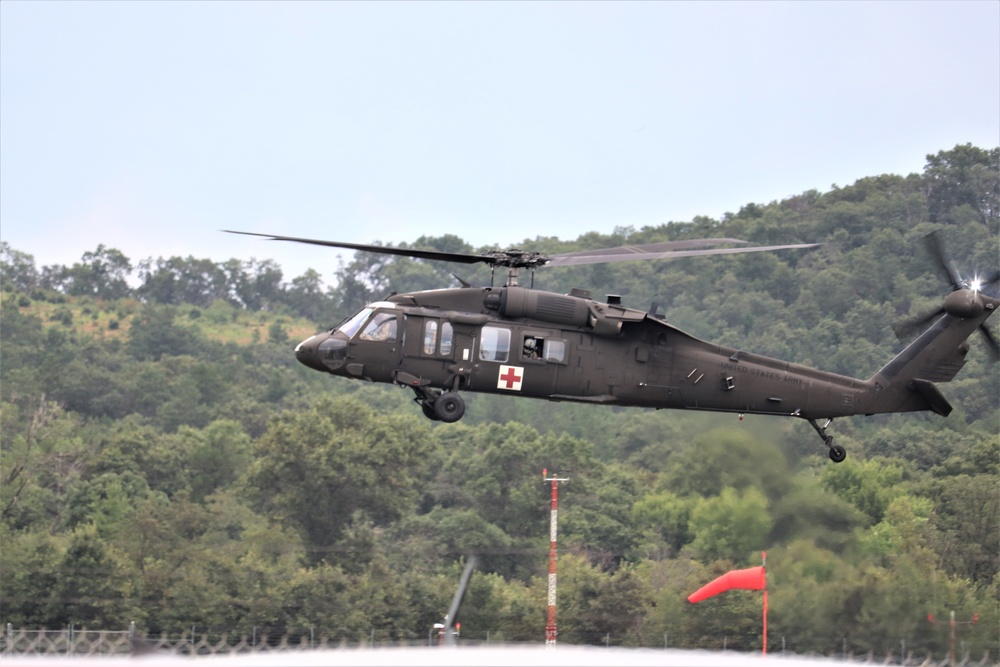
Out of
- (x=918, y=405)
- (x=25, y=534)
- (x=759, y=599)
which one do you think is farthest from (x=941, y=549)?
(x=25, y=534)

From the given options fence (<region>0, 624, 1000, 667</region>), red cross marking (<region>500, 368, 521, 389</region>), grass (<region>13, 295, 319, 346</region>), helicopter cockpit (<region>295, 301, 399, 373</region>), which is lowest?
fence (<region>0, 624, 1000, 667</region>)

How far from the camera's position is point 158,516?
6169 cm

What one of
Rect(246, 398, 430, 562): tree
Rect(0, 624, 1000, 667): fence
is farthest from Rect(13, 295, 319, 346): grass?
Rect(0, 624, 1000, 667): fence

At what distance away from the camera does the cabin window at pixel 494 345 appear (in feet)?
90.9

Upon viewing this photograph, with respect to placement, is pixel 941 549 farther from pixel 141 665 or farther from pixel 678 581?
pixel 141 665

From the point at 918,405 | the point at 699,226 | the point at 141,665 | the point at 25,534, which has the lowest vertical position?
the point at 25,534

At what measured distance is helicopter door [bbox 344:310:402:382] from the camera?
27.7 meters

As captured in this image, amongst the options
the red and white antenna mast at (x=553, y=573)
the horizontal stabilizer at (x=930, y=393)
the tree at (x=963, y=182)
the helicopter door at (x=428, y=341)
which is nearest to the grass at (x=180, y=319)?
the tree at (x=963, y=182)

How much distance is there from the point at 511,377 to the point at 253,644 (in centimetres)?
2264

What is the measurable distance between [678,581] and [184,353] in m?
90.7

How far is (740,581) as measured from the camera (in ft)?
133

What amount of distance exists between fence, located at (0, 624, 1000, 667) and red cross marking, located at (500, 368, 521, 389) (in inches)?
577

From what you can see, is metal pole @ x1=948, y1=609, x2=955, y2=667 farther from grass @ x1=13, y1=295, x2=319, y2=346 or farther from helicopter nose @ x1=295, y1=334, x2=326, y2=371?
grass @ x1=13, y1=295, x2=319, y2=346

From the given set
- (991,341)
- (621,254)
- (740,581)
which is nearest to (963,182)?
(740,581)
